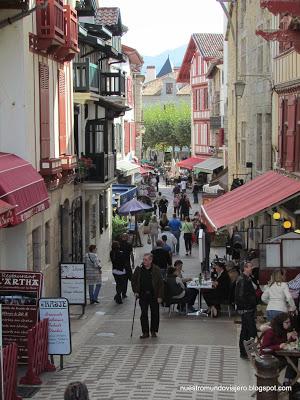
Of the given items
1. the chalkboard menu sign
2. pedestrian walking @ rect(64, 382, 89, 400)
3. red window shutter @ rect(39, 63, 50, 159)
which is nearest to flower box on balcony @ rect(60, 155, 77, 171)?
red window shutter @ rect(39, 63, 50, 159)

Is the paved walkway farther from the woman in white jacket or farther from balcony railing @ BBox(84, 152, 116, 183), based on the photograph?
balcony railing @ BBox(84, 152, 116, 183)

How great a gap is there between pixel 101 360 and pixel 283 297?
3.12 m

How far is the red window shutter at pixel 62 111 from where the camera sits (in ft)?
69.7

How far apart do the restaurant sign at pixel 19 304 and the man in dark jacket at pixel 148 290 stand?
265 cm

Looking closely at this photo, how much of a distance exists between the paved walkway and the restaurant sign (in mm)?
805

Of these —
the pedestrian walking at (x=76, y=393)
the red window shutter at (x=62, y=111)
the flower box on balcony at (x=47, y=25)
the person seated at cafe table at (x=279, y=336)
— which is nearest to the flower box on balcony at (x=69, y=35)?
the red window shutter at (x=62, y=111)

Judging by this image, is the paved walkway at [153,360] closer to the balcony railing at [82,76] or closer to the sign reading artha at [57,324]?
the sign reading artha at [57,324]

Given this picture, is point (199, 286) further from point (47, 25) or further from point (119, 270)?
point (47, 25)

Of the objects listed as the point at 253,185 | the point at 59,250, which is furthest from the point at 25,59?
the point at 253,185

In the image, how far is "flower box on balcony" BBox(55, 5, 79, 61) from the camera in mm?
19781

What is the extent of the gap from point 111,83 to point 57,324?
73.8 feet

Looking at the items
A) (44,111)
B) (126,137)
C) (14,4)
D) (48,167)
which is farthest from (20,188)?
(126,137)

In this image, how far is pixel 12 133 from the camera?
1731 centimetres

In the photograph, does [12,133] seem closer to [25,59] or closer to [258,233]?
[25,59]
